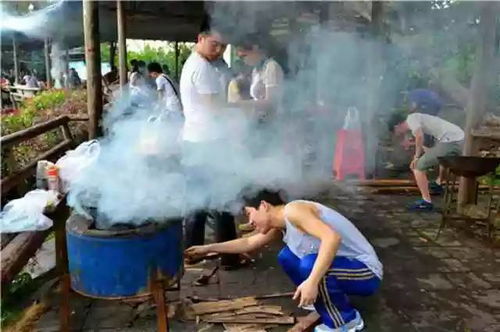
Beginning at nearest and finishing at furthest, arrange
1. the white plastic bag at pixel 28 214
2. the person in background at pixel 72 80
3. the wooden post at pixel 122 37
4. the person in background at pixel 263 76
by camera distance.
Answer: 1. the white plastic bag at pixel 28 214
2. the person in background at pixel 263 76
3. the wooden post at pixel 122 37
4. the person in background at pixel 72 80

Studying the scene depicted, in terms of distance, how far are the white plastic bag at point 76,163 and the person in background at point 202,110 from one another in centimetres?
76

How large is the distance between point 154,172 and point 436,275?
2.57 m

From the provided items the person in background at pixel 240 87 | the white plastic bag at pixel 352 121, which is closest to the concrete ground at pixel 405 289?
the white plastic bag at pixel 352 121

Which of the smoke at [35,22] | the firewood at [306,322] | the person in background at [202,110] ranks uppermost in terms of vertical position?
the smoke at [35,22]

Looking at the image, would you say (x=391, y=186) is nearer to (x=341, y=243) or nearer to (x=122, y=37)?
(x=341, y=243)

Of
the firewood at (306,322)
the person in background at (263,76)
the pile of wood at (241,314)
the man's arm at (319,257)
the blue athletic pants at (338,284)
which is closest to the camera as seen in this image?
→ the man's arm at (319,257)

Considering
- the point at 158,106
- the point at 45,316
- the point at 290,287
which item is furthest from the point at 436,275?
the point at 158,106

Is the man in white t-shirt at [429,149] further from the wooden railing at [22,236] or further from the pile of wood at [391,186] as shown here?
the wooden railing at [22,236]

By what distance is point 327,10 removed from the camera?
8391mm

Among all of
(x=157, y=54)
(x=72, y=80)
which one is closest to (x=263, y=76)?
(x=72, y=80)

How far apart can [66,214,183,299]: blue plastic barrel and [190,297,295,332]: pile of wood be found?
0.72 m

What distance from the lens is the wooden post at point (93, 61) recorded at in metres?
4.95

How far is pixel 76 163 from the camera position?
3.41 metres

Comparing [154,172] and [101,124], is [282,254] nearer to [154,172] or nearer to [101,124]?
[154,172]
